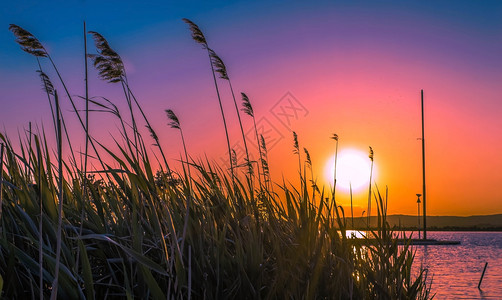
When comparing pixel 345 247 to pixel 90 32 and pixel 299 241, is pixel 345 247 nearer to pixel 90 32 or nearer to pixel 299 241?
pixel 299 241

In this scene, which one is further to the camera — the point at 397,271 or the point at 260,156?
the point at 260,156

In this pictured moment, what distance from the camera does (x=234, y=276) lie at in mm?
3043

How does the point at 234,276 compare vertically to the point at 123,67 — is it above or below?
below

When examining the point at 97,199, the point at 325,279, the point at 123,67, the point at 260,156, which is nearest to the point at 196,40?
the point at 260,156

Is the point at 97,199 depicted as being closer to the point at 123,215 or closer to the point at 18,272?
the point at 123,215

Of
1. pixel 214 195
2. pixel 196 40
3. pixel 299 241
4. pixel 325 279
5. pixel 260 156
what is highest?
pixel 196 40

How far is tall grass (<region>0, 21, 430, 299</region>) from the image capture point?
2.41 m

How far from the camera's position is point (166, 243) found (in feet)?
9.86

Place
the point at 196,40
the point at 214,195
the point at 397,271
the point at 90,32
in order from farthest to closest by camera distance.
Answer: the point at 196,40, the point at 397,271, the point at 214,195, the point at 90,32

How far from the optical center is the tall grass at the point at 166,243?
2.41 meters

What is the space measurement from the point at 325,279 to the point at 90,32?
236 cm

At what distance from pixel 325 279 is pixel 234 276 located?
0.80m

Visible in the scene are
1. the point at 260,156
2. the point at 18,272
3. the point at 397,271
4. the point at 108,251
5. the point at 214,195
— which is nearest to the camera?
the point at 18,272

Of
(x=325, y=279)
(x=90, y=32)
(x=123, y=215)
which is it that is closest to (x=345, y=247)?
(x=325, y=279)
